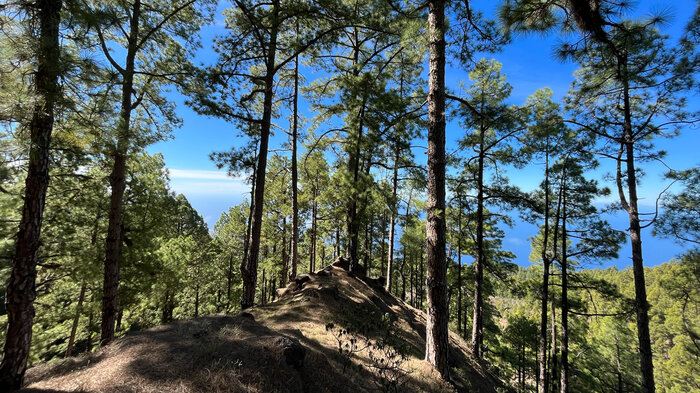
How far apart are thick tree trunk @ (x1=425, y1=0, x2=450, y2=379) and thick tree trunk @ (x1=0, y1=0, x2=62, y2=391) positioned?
6.96 meters

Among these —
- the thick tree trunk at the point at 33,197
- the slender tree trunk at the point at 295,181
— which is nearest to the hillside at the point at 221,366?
the thick tree trunk at the point at 33,197

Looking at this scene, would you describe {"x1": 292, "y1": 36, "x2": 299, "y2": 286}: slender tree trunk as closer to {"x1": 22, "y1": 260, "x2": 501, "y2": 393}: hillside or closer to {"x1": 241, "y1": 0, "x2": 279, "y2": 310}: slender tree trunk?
{"x1": 241, "y1": 0, "x2": 279, "y2": 310}: slender tree trunk

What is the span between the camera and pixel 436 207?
5645 mm

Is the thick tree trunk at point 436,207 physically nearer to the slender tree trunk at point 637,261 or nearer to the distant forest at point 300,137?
the distant forest at point 300,137

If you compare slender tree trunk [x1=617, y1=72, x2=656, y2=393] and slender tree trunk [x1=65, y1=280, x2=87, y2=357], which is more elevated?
slender tree trunk [x1=617, y1=72, x2=656, y2=393]

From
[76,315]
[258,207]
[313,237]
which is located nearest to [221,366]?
[258,207]

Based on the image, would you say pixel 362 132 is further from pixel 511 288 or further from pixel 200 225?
pixel 200 225

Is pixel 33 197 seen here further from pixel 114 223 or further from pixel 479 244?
pixel 479 244

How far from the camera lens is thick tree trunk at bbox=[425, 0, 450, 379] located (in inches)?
218

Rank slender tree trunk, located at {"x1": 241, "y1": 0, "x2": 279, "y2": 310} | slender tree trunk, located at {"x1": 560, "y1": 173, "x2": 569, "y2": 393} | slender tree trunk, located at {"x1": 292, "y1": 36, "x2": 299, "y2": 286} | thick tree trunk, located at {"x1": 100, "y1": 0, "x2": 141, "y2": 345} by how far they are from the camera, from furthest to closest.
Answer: slender tree trunk, located at {"x1": 560, "y1": 173, "x2": 569, "y2": 393}, slender tree trunk, located at {"x1": 292, "y1": 36, "x2": 299, "y2": 286}, slender tree trunk, located at {"x1": 241, "y1": 0, "x2": 279, "y2": 310}, thick tree trunk, located at {"x1": 100, "y1": 0, "x2": 141, "y2": 345}

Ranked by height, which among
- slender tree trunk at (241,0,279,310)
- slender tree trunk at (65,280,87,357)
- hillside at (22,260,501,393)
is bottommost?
slender tree trunk at (65,280,87,357)

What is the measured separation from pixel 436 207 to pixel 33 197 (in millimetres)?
7322

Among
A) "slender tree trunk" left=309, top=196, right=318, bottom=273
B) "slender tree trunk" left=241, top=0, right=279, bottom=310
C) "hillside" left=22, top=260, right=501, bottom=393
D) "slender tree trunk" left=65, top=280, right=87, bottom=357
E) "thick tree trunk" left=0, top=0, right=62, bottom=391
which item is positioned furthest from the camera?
"slender tree trunk" left=309, top=196, right=318, bottom=273

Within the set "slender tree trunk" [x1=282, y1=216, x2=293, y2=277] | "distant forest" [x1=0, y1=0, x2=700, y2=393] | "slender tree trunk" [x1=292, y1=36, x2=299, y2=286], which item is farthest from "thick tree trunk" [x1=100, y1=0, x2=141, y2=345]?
"slender tree trunk" [x1=282, y1=216, x2=293, y2=277]
